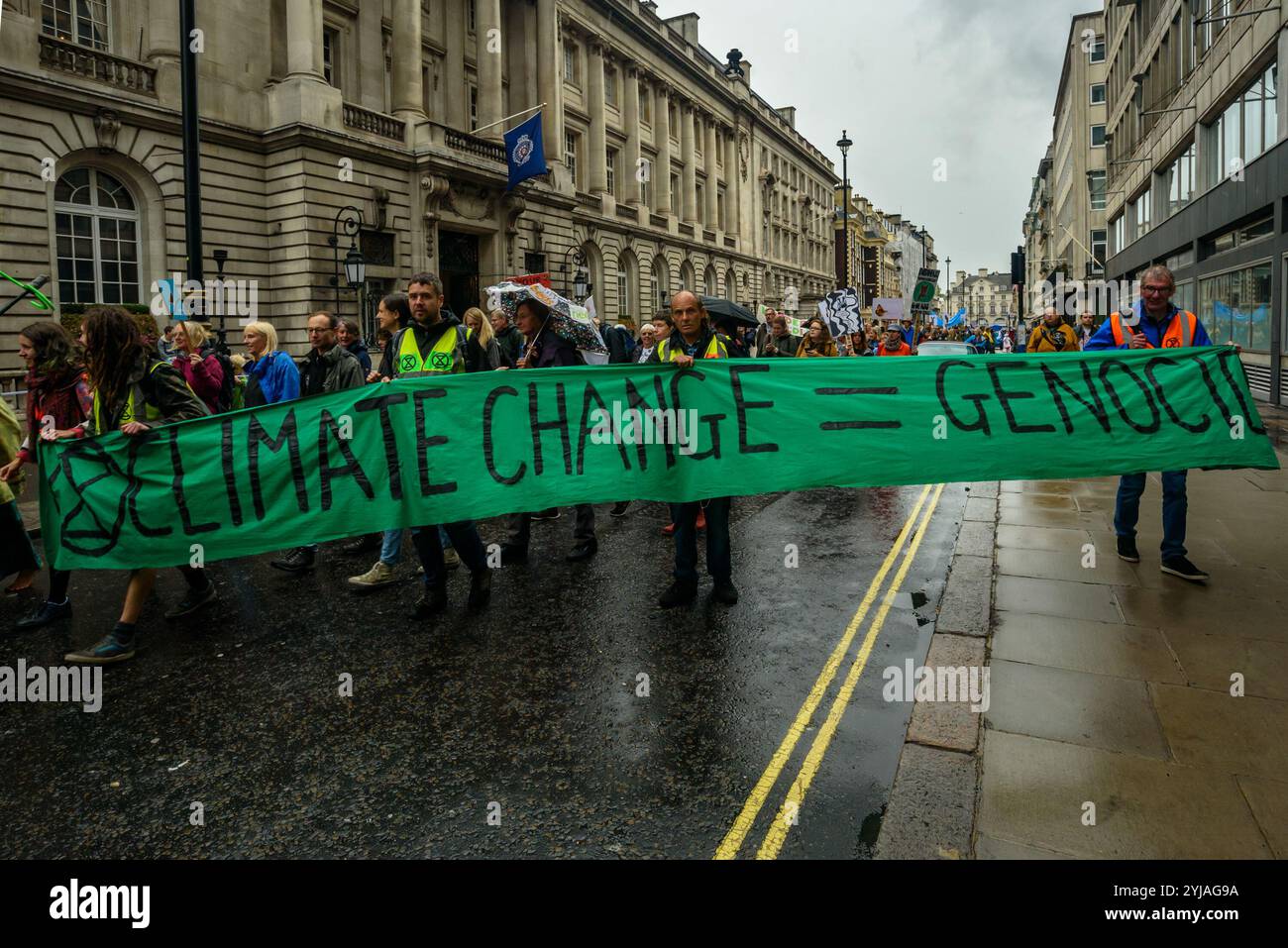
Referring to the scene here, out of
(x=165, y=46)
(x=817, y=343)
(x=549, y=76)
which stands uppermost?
(x=549, y=76)

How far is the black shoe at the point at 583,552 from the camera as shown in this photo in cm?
708

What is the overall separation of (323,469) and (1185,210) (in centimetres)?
2821

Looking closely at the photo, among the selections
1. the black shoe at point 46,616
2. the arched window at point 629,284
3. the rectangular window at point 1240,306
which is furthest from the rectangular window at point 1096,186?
the black shoe at point 46,616

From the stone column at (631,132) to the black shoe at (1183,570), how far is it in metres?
42.8

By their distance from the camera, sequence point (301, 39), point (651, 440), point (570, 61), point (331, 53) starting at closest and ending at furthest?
point (651, 440), point (301, 39), point (331, 53), point (570, 61)

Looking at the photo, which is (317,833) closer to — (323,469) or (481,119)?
(323,469)

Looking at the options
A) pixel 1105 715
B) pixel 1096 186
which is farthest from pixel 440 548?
pixel 1096 186

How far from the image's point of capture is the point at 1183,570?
5.89 m

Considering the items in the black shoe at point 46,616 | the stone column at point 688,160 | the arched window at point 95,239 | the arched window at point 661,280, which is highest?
the stone column at point 688,160

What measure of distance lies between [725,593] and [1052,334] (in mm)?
9007

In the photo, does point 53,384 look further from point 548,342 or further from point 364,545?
point 548,342

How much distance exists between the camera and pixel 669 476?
5.48 meters

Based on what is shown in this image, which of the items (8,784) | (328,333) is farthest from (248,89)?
(8,784)

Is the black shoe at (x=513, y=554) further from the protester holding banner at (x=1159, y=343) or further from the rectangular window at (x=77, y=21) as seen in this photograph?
the rectangular window at (x=77, y=21)
